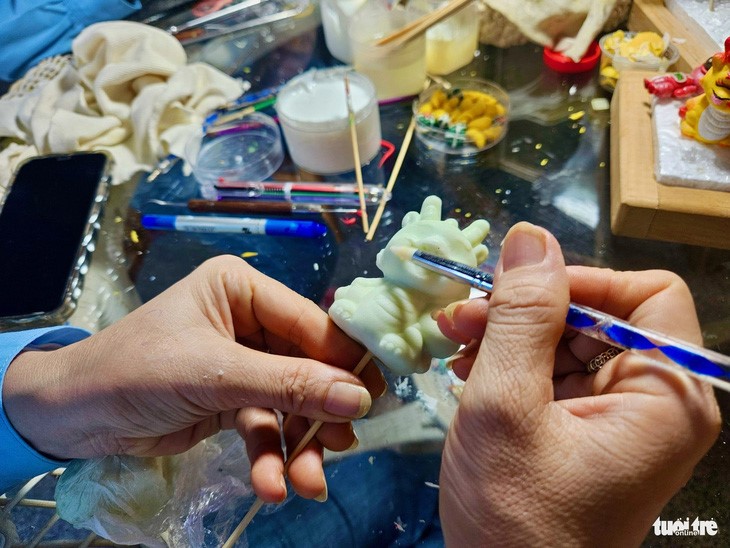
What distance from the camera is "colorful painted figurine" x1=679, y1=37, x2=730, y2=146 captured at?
44.6 inches

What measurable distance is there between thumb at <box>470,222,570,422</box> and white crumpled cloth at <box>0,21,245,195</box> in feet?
4.46

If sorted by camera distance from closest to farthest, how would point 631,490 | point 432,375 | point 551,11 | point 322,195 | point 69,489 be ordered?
point 631,490 → point 69,489 → point 432,375 → point 322,195 → point 551,11

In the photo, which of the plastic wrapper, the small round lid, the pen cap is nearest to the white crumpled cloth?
the pen cap

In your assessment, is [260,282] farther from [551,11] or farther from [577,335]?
[551,11]

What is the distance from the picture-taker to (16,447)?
38.5 inches

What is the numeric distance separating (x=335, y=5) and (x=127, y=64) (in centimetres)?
74

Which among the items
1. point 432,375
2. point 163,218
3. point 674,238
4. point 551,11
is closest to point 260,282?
point 432,375

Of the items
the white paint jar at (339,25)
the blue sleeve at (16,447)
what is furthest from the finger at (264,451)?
the white paint jar at (339,25)

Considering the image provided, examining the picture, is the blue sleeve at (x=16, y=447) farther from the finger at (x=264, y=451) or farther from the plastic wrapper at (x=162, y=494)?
the finger at (x=264, y=451)

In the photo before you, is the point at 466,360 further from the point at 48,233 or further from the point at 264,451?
the point at 48,233

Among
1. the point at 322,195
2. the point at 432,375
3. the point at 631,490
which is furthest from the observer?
the point at 322,195

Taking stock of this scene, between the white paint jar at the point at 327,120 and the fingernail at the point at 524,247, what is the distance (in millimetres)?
905

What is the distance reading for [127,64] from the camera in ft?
5.81

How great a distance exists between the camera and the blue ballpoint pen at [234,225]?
1.47 m
